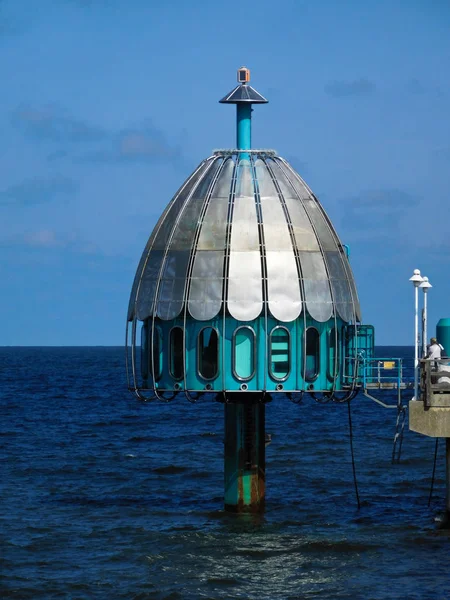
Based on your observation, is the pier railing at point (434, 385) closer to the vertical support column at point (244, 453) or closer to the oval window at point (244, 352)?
the oval window at point (244, 352)

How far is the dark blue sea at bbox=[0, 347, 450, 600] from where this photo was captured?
31188 millimetres

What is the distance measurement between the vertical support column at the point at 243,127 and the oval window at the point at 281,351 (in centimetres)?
511

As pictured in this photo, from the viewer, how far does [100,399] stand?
106688 millimetres

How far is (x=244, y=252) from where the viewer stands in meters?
33.7

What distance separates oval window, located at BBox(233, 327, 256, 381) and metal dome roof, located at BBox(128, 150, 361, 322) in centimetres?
44

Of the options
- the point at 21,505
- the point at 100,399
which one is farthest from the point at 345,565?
the point at 100,399

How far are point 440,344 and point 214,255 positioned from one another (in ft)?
20.5

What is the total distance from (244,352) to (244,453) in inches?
124

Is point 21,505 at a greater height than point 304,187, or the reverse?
point 304,187

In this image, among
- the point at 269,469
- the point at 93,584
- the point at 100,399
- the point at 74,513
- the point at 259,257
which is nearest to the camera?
the point at 93,584

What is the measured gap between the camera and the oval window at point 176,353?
34.0 m

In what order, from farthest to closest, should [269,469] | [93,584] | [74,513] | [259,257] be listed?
[269,469] → [74,513] → [259,257] → [93,584]

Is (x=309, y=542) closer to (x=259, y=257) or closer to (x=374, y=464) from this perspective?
(x=259, y=257)

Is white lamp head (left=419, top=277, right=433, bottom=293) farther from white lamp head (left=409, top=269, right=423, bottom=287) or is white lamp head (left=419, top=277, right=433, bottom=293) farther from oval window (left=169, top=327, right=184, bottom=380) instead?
oval window (left=169, top=327, right=184, bottom=380)
